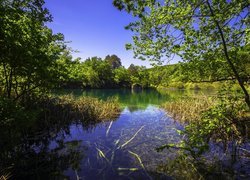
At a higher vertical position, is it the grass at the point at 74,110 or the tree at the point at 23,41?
the tree at the point at 23,41

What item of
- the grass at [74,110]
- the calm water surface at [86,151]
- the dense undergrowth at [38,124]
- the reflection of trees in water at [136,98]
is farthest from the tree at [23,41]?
the reflection of trees in water at [136,98]

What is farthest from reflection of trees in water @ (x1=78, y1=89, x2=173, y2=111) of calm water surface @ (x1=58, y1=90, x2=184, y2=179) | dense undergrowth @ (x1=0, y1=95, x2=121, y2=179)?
calm water surface @ (x1=58, y1=90, x2=184, y2=179)

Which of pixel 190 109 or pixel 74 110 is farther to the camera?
pixel 190 109

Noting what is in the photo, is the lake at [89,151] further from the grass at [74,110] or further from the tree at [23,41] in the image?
the tree at [23,41]

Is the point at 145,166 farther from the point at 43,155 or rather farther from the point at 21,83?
the point at 21,83

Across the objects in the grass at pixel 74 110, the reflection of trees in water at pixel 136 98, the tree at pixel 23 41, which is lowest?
the reflection of trees in water at pixel 136 98

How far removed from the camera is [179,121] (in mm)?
16594

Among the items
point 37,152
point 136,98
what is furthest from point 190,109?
point 136,98

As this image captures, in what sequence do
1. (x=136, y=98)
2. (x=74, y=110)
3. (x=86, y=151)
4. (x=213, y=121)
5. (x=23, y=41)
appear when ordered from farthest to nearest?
(x=136, y=98), (x=74, y=110), (x=86, y=151), (x=23, y=41), (x=213, y=121)

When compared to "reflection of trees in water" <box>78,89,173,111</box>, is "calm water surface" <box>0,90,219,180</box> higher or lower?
lower

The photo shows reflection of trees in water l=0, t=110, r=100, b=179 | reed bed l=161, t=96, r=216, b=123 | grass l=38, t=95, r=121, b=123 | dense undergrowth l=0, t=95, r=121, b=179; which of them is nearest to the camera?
dense undergrowth l=0, t=95, r=121, b=179

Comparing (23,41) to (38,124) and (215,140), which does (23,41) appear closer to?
(38,124)

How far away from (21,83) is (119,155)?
5695 millimetres

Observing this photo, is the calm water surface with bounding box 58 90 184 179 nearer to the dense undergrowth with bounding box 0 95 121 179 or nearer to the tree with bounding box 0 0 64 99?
the dense undergrowth with bounding box 0 95 121 179
